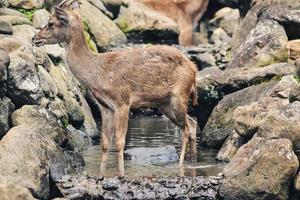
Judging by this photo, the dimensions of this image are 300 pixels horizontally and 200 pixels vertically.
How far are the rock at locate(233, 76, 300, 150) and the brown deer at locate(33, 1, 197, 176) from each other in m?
1.27

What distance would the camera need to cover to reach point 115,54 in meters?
18.8

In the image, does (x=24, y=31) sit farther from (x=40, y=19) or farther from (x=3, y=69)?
(x=3, y=69)

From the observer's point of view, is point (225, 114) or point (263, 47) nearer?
point (225, 114)

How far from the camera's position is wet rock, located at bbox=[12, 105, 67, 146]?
61.0 feet

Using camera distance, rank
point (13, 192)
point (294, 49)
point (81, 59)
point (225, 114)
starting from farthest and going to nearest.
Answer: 1. point (294, 49)
2. point (225, 114)
3. point (81, 59)
4. point (13, 192)

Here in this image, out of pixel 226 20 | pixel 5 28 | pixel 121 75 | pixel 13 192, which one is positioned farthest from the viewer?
pixel 226 20

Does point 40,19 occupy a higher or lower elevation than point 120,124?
lower

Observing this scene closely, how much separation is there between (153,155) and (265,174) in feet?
13.2

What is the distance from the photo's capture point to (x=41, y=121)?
18875 mm

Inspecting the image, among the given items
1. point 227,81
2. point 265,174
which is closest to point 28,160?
point 265,174

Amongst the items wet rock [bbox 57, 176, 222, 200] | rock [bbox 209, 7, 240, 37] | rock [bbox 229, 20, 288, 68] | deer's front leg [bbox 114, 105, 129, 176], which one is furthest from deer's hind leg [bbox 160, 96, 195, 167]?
rock [bbox 209, 7, 240, 37]

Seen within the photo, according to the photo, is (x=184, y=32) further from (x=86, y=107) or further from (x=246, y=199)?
(x=246, y=199)

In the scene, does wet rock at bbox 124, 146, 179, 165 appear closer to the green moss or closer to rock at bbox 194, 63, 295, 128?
rock at bbox 194, 63, 295, 128

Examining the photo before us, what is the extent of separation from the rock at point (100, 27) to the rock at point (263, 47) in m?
7.07
